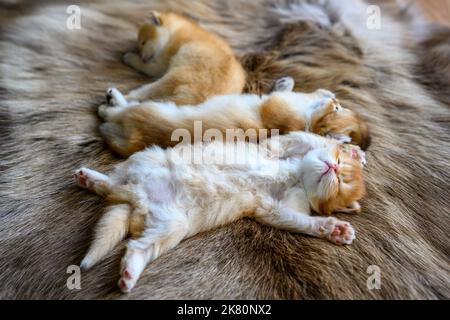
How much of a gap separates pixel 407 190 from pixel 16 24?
41.5 inches

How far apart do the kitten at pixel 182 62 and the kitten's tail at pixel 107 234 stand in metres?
0.34

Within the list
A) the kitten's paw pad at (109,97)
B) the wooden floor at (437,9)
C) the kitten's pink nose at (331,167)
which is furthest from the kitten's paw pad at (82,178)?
the wooden floor at (437,9)

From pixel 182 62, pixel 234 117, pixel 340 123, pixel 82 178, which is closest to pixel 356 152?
pixel 340 123

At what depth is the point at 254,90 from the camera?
1.26 m

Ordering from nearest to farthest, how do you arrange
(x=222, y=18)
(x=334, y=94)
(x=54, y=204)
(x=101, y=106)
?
(x=54, y=204), (x=101, y=106), (x=334, y=94), (x=222, y=18)

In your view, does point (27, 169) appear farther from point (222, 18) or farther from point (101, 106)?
point (222, 18)

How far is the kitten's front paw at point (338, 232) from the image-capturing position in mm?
955

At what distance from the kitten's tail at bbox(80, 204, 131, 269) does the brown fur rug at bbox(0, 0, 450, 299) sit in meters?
0.02

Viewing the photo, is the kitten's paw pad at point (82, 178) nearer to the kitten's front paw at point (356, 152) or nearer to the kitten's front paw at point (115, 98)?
the kitten's front paw at point (115, 98)

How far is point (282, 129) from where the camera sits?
1151mm

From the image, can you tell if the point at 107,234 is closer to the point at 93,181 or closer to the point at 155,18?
the point at 93,181

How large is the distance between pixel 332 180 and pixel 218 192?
25cm
